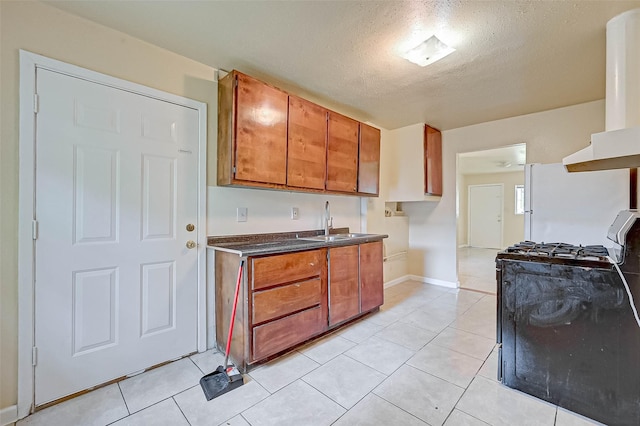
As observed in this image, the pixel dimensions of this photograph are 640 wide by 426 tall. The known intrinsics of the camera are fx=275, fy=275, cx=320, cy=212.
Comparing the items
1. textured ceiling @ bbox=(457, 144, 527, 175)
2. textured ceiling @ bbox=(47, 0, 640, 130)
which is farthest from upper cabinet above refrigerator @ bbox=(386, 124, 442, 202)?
textured ceiling @ bbox=(457, 144, 527, 175)

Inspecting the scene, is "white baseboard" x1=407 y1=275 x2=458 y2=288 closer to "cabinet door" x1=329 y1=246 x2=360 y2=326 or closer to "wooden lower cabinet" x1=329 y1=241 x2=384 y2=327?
"wooden lower cabinet" x1=329 y1=241 x2=384 y2=327

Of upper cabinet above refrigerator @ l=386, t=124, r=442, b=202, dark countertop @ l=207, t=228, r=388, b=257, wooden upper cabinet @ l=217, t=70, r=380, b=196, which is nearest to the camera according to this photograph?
dark countertop @ l=207, t=228, r=388, b=257

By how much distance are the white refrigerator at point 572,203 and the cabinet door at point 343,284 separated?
1.77 meters

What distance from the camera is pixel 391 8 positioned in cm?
159

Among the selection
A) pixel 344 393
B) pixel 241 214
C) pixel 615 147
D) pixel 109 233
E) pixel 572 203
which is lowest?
pixel 344 393

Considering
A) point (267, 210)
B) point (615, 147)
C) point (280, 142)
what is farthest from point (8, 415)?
point (615, 147)

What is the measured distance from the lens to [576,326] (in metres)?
1.54

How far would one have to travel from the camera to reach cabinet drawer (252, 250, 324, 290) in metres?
1.96

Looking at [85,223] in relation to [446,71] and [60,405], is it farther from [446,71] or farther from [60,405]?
[446,71]

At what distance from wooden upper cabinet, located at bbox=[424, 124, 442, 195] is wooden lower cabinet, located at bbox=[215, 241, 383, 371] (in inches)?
67.5

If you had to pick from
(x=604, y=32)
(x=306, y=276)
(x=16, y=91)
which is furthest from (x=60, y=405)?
(x=604, y=32)

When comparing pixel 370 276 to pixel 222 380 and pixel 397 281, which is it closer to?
pixel 397 281

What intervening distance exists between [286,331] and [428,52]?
2302 millimetres

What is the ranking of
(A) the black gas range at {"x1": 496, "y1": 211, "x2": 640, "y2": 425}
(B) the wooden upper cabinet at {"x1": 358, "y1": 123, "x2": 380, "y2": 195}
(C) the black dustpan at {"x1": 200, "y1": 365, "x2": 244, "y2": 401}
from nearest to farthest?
(A) the black gas range at {"x1": 496, "y1": 211, "x2": 640, "y2": 425} < (C) the black dustpan at {"x1": 200, "y1": 365, "x2": 244, "y2": 401} < (B) the wooden upper cabinet at {"x1": 358, "y1": 123, "x2": 380, "y2": 195}
